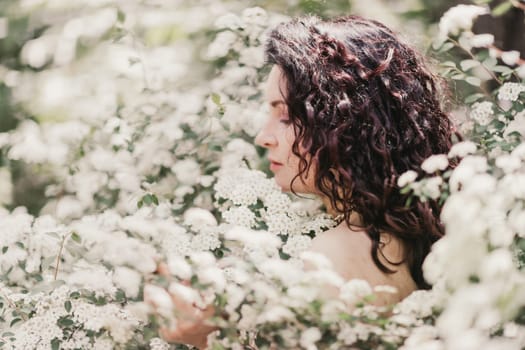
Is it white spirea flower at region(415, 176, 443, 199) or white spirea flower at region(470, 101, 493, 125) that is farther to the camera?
white spirea flower at region(470, 101, 493, 125)

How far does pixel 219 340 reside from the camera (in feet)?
4.60

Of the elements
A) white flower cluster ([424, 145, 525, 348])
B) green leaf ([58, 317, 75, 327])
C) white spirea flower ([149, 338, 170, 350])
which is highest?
white flower cluster ([424, 145, 525, 348])

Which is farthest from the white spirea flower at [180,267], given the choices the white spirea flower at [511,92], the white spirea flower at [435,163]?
the white spirea flower at [511,92]

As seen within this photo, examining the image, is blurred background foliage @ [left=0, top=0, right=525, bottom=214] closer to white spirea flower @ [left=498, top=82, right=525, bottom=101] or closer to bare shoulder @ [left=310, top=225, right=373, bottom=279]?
white spirea flower @ [left=498, top=82, right=525, bottom=101]

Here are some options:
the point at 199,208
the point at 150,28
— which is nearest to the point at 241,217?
the point at 199,208

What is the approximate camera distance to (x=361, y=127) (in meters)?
1.75

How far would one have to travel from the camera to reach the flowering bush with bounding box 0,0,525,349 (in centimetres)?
120

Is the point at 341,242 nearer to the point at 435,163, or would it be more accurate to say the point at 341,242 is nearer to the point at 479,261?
the point at 435,163

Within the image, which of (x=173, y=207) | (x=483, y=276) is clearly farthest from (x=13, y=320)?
(x=483, y=276)

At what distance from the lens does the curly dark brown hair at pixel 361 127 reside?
174 centimetres

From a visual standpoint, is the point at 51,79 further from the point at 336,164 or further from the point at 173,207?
the point at 336,164

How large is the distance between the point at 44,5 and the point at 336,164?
1593 mm

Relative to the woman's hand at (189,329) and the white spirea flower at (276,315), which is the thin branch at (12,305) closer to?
the woman's hand at (189,329)

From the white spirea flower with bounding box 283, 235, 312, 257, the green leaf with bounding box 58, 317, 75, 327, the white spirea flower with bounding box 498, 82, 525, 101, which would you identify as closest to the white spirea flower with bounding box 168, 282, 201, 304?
the white spirea flower with bounding box 283, 235, 312, 257
